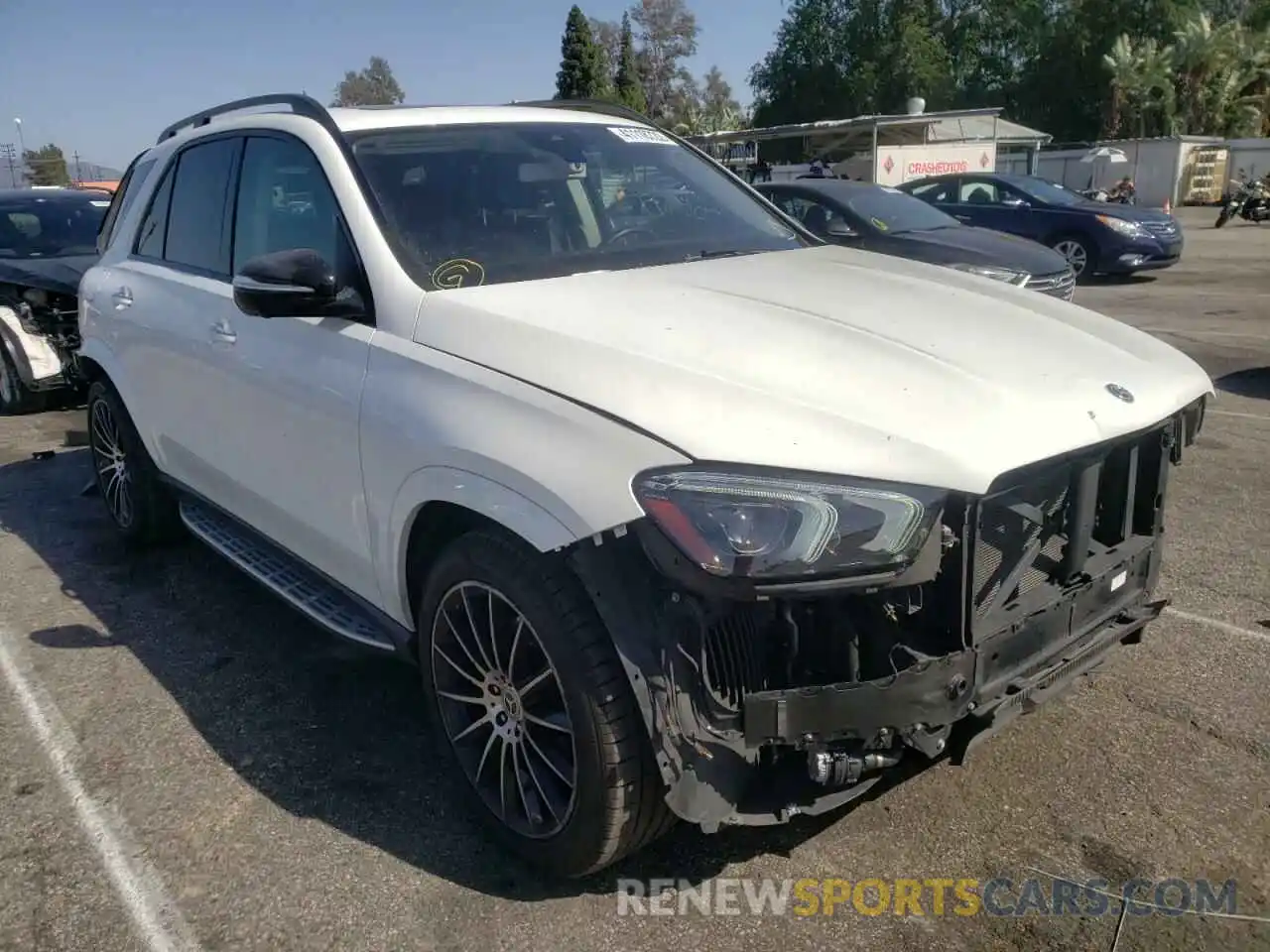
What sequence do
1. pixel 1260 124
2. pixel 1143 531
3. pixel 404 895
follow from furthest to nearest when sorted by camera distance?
pixel 1260 124, pixel 1143 531, pixel 404 895

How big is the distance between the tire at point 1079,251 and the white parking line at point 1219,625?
12763 millimetres

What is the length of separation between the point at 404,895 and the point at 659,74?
8926 centimetres

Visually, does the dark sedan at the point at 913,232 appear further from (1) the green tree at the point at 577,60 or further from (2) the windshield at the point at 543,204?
(1) the green tree at the point at 577,60

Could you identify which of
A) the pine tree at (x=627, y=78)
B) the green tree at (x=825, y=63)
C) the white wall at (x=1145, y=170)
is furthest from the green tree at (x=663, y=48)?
the white wall at (x=1145, y=170)

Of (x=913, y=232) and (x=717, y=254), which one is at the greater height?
(x=717, y=254)

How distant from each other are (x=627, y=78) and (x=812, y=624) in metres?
69.0

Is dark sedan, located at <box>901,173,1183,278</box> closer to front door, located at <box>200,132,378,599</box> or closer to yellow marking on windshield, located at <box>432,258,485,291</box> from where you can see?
front door, located at <box>200,132,378,599</box>

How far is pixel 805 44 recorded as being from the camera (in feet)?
199

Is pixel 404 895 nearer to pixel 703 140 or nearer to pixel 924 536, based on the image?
pixel 924 536

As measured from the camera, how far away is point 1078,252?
52.0ft

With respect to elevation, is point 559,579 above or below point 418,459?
below

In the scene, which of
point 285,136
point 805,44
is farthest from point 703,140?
point 285,136

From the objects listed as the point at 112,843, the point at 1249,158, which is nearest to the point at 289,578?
the point at 112,843

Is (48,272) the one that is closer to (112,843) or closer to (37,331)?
(37,331)
